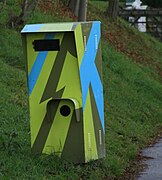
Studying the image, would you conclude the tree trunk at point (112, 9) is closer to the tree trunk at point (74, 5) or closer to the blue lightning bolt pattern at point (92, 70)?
the tree trunk at point (74, 5)

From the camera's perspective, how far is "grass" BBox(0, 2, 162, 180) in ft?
29.2

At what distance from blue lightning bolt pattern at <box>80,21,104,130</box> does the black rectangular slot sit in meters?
0.39

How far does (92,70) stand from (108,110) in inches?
279

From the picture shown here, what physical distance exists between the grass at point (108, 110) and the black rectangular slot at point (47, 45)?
4.42 ft

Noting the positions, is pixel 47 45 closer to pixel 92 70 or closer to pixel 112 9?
pixel 92 70

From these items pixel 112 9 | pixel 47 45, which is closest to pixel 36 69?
pixel 47 45

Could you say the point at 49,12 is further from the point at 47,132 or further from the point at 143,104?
the point at 47,132

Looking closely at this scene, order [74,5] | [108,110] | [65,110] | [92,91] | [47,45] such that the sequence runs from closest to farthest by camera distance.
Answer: [47,45] → [65,110] → [92,91] → [108,110] → [74,5]

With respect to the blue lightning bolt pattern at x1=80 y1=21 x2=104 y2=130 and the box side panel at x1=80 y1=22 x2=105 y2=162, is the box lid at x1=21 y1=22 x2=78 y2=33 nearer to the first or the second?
the box side panel at x1=80 y1=22 x2=105 y2=162

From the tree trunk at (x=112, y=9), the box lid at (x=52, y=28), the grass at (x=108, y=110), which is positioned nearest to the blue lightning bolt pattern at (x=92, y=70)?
the box lid at (x=52, y=28)

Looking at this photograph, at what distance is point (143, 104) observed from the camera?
19188mm

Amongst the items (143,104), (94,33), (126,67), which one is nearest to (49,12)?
(126,67)

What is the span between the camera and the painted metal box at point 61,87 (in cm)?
877

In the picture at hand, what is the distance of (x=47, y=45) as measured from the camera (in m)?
8.80
